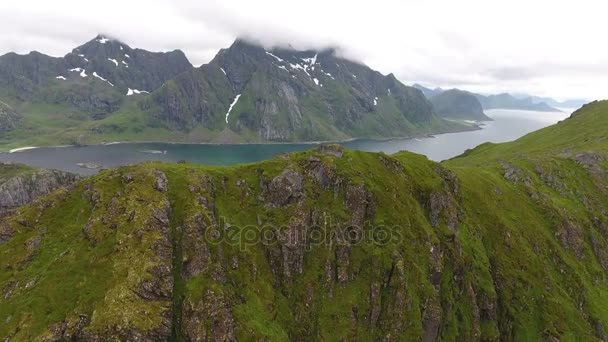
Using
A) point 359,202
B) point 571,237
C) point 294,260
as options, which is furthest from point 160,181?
point 571,237

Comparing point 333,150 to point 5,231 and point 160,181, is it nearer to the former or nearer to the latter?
point 160,181

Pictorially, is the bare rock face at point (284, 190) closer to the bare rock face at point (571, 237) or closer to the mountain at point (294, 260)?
the mountain at point (294, 260)

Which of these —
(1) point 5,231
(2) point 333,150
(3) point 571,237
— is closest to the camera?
(1) point 5,231

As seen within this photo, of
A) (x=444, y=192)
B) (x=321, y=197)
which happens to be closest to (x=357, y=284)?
(x=321, y=197)

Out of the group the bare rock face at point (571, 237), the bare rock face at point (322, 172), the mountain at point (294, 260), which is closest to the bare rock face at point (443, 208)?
the mountain at point (294, 260)

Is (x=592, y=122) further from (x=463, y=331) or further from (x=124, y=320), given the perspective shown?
(x=124, y=320)
